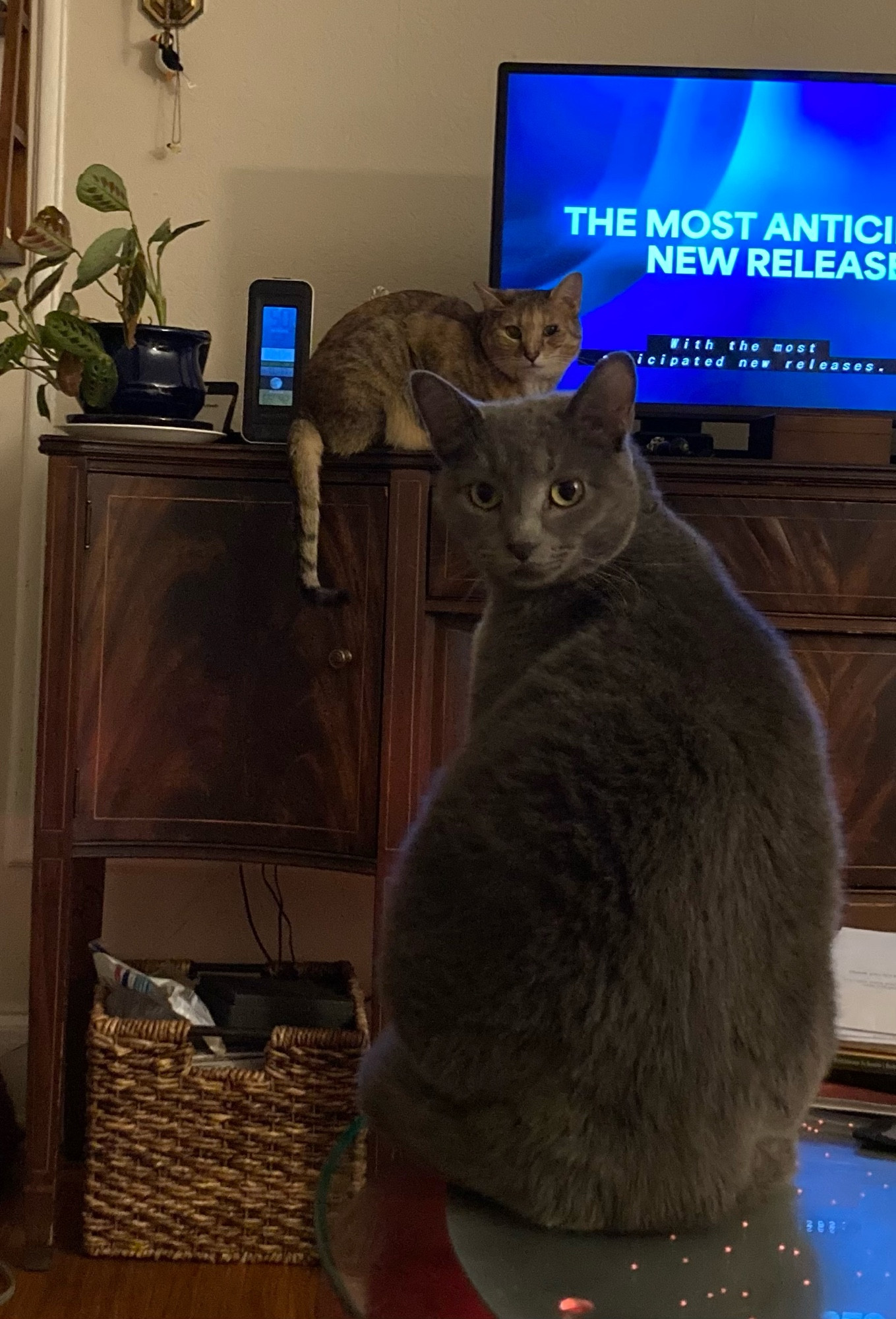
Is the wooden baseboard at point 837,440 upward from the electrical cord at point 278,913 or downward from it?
upward

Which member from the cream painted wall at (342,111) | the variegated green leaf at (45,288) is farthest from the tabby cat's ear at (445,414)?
the cream painted wall at (342,111)

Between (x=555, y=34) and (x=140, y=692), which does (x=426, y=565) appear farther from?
(x=555, y=34)

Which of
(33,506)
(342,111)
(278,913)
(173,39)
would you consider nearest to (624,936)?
(278,913)

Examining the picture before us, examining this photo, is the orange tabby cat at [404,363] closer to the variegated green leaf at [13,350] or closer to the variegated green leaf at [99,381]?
the variegated green leaf at [99,381]

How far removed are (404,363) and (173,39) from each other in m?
0.79

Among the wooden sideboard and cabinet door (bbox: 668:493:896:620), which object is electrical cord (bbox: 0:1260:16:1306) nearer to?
the wooden sideboard

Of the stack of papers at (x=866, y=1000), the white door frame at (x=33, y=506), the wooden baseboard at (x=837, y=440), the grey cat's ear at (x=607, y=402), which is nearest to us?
the grey cat's ear at (x=607, y=402)

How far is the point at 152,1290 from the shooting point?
5.09ft

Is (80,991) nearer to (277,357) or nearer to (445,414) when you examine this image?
(277,357)

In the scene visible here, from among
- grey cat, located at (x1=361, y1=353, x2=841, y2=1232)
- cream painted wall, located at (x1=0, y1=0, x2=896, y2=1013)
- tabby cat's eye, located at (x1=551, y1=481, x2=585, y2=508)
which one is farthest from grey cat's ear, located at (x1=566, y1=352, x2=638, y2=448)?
cream painted wall, located at (x1=0, y1=0, x2=896, y2=1013)

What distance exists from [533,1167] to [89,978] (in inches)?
47.4

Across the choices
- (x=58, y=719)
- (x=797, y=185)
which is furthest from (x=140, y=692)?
(x=797, y=185)

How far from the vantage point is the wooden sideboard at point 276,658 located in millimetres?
1509

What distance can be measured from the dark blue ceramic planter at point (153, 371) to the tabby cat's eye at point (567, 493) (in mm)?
959
